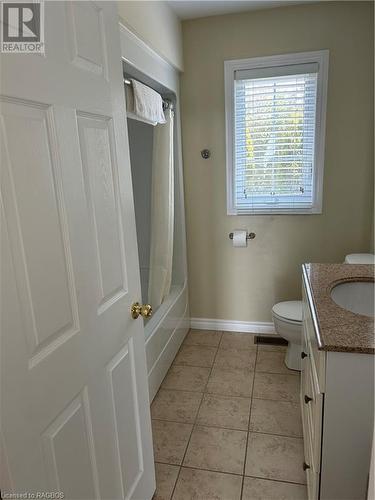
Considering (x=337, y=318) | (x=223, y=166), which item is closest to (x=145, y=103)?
(x=223, y=166)

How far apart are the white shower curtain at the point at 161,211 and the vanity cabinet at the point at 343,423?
1.47 meters

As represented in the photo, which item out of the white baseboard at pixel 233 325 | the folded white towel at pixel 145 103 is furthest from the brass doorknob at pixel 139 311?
the white baseboard at pixel 233 325

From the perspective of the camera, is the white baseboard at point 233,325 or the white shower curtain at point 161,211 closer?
the white shower curtain at point 161,211

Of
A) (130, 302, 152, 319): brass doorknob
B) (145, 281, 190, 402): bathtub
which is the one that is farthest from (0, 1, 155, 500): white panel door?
(145, 281, 190, 402): bathtub

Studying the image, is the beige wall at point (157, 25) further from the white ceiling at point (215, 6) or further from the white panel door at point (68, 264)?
the white panel door at point (68, 264)

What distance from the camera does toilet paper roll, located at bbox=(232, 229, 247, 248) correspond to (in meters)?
2.80

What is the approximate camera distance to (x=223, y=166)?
2.80m

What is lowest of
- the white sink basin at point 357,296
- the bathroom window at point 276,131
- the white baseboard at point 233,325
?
the white baseboard at point 233,325

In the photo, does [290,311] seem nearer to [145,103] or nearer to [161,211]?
[161,211]

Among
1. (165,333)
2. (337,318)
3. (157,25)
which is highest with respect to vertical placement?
(157,25)

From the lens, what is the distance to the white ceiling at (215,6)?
7.60 ft

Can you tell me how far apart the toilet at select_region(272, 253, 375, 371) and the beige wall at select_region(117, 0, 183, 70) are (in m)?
1.87

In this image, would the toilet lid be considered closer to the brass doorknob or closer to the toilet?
the toilet

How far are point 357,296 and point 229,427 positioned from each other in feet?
3.44
